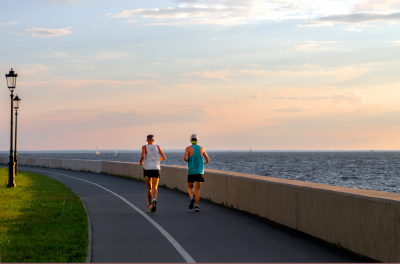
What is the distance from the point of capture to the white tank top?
16.3m

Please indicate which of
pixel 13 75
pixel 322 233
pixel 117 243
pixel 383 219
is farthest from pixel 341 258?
pixel 13 75

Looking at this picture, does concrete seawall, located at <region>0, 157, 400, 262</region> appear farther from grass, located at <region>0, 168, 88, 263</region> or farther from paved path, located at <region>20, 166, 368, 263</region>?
grass, located at <region>0, 168, 88, 263</region>

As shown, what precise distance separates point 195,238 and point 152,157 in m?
5.13

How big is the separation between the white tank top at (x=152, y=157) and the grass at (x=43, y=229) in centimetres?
211

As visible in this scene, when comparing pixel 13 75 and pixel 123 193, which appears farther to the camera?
pixel 13 75

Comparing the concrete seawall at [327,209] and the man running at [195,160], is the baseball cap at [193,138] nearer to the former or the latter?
the man running at [195,160]

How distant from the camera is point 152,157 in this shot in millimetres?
16312

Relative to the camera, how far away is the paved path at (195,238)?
9578mm

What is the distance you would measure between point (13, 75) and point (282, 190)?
17705mm

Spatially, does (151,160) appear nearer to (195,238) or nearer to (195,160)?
(195,160)

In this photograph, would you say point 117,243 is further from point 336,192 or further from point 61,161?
point 61,161

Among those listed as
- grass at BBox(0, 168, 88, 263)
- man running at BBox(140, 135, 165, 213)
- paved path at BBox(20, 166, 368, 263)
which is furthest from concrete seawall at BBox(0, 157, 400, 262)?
grass at BBox(0, 168, 88, 263)

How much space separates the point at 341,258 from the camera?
9.47 metres

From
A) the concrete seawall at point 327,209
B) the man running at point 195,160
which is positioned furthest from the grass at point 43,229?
the concrete seawall at point 327,209
